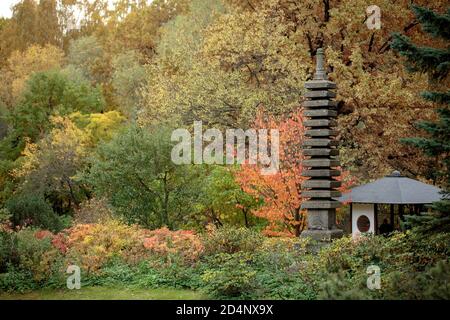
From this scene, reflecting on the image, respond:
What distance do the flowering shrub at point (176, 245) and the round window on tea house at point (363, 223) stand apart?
405cm

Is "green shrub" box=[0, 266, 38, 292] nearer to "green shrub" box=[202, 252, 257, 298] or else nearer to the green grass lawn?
the green grass lawn

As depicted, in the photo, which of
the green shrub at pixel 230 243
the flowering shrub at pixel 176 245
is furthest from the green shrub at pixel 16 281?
the green shrub at pixel 230 243

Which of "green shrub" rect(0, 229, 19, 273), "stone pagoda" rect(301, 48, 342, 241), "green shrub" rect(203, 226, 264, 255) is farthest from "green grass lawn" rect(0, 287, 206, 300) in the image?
"stone pagoda" rect(301, 48, 342, 241)

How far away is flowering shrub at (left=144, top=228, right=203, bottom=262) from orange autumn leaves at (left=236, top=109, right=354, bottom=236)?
354 centimetres

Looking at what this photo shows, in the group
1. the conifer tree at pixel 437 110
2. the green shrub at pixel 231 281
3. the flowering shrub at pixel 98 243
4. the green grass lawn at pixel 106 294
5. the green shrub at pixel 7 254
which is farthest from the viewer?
the flowering shrub at pixel 98 243

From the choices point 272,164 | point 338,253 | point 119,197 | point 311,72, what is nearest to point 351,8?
point 311,72

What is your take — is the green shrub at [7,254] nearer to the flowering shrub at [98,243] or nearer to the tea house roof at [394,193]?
the flowering shrub at [98,243]

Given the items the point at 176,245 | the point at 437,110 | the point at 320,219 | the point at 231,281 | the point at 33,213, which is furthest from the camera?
the point at 33,213

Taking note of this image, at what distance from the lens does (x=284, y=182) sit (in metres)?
22.0

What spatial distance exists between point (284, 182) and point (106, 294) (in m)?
7.73

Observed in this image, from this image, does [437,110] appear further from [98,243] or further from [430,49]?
[98,243]

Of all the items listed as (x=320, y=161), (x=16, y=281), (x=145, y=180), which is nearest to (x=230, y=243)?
(x=320, y=161)

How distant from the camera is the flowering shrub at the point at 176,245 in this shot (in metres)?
17.8

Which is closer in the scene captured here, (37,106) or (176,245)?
(176,245)
